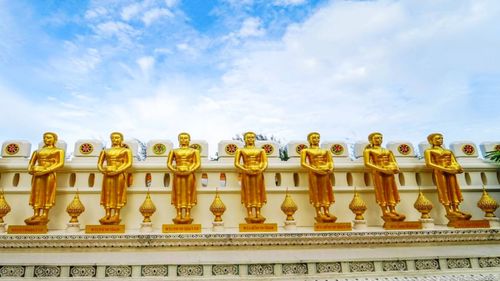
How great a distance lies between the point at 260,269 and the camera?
6.38m

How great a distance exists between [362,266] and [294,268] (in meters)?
1.40

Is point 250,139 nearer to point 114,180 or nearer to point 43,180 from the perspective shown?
point 114,180


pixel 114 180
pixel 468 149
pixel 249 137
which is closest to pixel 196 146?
pixel 249 137

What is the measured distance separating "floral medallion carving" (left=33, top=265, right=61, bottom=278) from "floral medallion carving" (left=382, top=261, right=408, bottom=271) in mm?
6404

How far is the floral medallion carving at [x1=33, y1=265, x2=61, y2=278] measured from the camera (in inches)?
241

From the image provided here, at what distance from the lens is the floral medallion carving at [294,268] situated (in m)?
6.41

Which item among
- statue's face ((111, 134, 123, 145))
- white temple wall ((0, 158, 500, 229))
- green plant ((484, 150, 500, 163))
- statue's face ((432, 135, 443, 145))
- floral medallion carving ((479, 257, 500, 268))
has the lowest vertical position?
floral medallion carving ((479, 257, 500, 268))

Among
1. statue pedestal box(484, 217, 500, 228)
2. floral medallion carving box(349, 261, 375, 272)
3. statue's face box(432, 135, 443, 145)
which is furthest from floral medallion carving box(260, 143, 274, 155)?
statue pedestal box(484, 217, 500, 228)

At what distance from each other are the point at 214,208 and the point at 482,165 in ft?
23.6

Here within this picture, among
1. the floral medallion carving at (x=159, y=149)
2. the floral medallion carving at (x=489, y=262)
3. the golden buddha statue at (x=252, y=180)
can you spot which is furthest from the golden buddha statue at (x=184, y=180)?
the floral medallion carving at (x=489, y=262)

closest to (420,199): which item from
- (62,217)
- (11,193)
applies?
(62,217)

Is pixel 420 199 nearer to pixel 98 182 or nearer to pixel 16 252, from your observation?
pixel 98 182

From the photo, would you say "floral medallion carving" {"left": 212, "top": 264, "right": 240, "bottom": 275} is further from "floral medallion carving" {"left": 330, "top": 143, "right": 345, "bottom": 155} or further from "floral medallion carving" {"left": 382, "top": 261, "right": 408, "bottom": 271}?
"floral medallion carving" {"left": 330, "top": 143, "right": 345, "bottom": 155}

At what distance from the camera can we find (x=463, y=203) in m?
8.33
